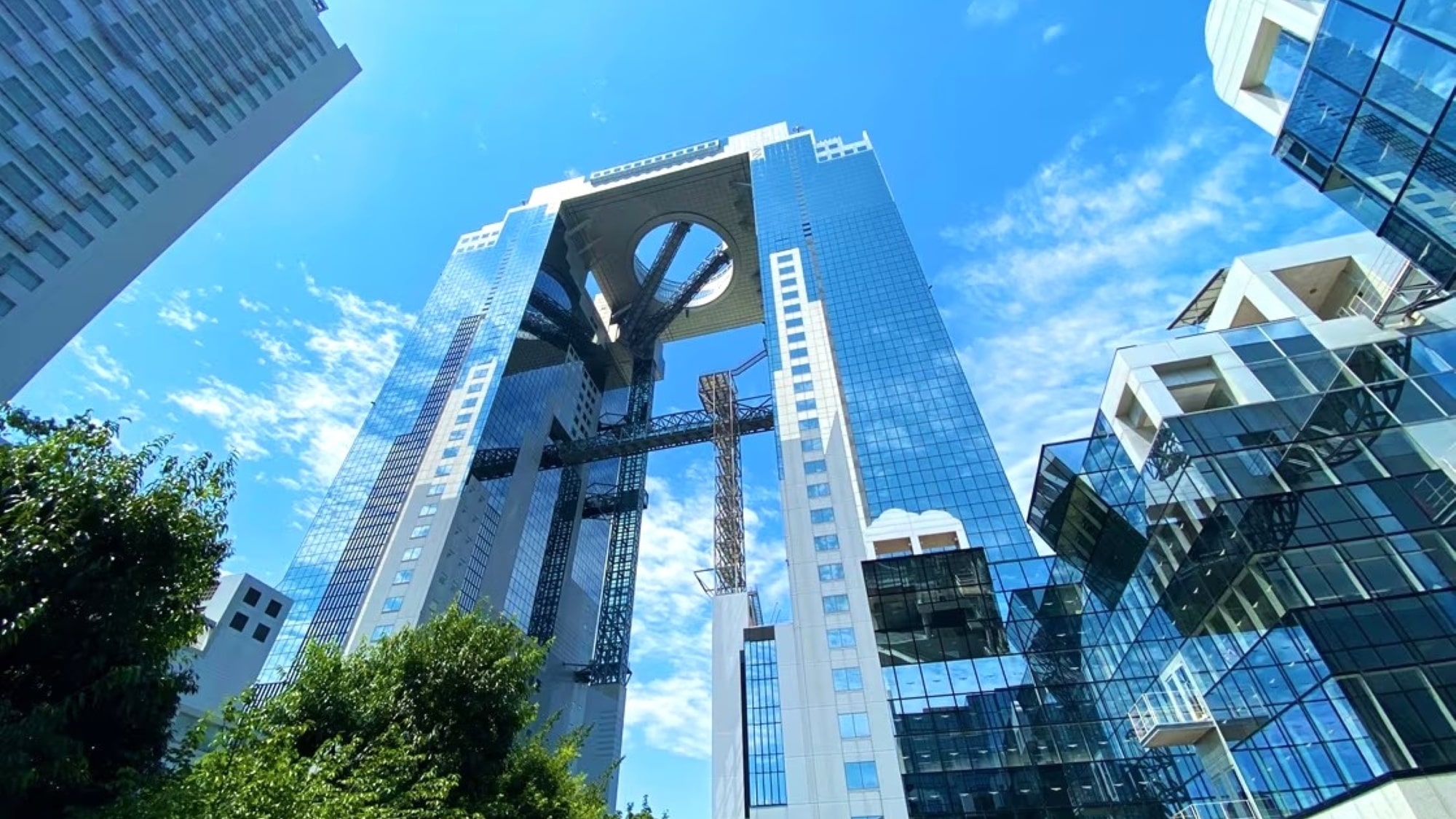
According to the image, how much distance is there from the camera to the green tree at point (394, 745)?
26.2 ft

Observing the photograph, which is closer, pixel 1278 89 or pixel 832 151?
pixel 1278 89

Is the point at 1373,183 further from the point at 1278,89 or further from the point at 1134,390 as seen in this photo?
the point at 1134,390

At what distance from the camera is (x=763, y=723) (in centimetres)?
3669

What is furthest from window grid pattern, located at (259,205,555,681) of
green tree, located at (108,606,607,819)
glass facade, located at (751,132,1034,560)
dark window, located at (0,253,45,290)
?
green tree, located at (108,606,607,819)

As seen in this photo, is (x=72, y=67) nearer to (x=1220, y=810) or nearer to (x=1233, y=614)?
(x=1233, y=614)

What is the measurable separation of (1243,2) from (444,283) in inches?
2769

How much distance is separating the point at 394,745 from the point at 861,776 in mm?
26391

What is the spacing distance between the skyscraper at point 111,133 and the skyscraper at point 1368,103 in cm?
5175

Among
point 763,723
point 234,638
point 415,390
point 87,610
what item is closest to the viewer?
point 87,610

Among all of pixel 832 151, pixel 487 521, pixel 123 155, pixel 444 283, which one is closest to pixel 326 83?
pixel 123 155

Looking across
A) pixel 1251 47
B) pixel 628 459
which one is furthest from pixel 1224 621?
pixel 628 459

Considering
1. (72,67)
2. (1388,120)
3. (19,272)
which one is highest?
(72,67)

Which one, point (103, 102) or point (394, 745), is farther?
point (103, 102)

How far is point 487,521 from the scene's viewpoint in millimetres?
52812
